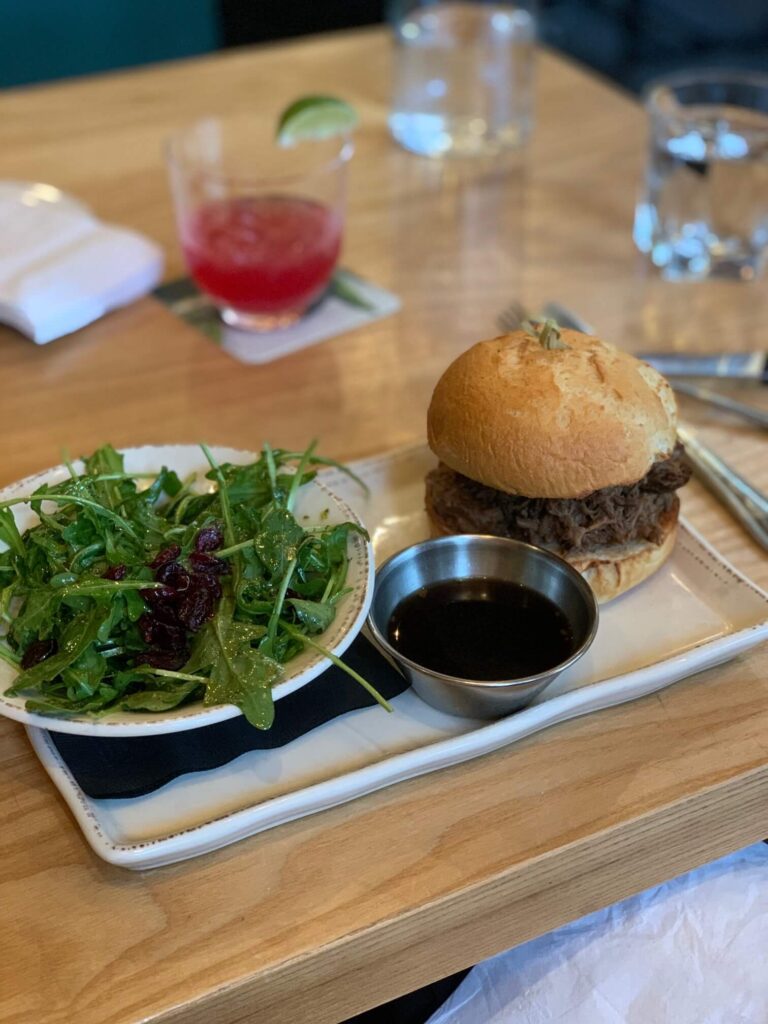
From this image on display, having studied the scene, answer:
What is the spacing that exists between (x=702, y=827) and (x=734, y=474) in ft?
1.83

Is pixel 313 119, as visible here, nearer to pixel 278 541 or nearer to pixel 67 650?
pixel 278 541

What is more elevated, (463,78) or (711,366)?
(463,78)

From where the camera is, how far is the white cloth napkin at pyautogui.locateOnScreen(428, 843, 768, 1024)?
1.14 meters

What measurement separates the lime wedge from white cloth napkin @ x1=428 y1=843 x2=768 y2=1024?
1.37 m

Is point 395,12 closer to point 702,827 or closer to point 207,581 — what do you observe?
point 207,581

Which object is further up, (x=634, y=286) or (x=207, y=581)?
(x=207, y=581)

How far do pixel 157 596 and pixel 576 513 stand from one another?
0.49m

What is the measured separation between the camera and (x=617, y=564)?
128 cm

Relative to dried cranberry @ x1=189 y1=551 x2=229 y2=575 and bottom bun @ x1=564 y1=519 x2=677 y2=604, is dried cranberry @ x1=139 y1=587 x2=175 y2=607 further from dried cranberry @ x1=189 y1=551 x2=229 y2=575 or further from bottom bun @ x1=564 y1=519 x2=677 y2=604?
bottom bun @ x1=564 y1=519 x2=677 y2=604

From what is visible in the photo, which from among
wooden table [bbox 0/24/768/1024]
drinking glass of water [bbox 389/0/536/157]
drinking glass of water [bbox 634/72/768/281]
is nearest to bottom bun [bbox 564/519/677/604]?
wooden table [bbox 0/24/768/1024]

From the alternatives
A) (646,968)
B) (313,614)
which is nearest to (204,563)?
(313,614)

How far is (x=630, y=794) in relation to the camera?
1.09m

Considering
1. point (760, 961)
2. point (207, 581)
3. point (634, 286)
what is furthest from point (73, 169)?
point (760, 961)

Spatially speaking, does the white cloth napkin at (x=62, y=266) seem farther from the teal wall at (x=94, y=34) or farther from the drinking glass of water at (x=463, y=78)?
the teal wall at (x=94, y=34)
